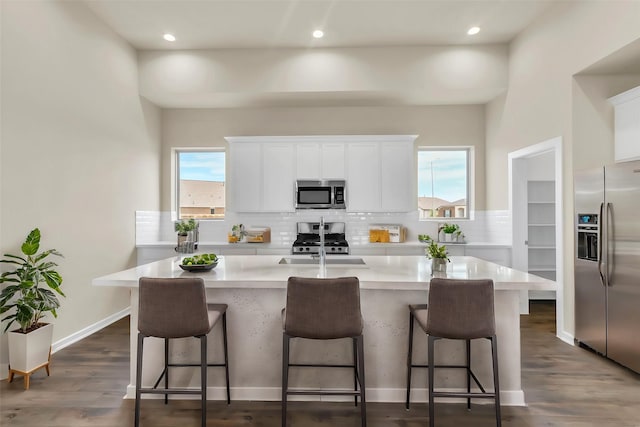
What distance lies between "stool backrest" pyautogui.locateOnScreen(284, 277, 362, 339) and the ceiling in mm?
3112

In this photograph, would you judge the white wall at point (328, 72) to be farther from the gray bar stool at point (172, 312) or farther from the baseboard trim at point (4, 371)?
the baseboard trim at point (4, 371)

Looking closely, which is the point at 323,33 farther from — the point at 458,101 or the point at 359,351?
the point at 359,351

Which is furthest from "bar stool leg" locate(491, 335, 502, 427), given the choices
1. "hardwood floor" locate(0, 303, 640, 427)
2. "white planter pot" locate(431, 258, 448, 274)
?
"white planter pot" locate(431, 258, 448, 274)

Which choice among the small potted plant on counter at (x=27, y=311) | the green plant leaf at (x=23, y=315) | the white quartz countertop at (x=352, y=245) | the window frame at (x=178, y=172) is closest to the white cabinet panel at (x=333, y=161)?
the white quartz countertop at (x=352, y=245)

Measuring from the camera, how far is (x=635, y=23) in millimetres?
2783

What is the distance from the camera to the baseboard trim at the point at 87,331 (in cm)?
332

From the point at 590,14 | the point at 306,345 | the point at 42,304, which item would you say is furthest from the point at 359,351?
the point at 590,14

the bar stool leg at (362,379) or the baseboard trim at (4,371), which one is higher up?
the bar stool leg at (362,379)

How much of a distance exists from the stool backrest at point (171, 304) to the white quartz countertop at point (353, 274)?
20 centimetres

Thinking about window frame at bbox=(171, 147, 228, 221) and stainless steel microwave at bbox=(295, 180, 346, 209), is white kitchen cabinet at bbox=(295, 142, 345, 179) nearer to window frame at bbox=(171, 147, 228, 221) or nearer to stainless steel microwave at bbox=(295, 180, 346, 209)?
stainless steel microwave at bbox=(295, 180, 346, 209)

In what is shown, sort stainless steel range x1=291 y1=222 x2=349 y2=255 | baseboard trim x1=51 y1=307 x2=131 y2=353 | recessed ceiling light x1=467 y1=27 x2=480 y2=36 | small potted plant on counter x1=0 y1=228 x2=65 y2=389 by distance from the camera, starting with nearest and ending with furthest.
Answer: small potted plant on counter x1=0 y1=228 x2=65 y2=389, baseboard trim x1=51 y1=307 x2=131 y2=353, recessed ceiling light x1=467 y1=27 x2=480 y2=36, stainless steel range x1=291 y1=222 x2=349 y2=255

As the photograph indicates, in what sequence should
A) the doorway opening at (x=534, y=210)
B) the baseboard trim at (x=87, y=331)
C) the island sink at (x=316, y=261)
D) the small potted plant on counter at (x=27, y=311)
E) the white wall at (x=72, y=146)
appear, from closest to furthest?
1. the small potted plant on counter at (x=27, y=311)
2. the white wall at (x=72, y=146)
3. the island sink at (x=316, y=261)
4. the baseboard trim at (x=87, y=331)
5. the doorway opening at (x=534, y=210)

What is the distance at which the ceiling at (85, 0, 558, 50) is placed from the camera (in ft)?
12.2

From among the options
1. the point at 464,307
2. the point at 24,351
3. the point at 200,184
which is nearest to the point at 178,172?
the point at 200,184
